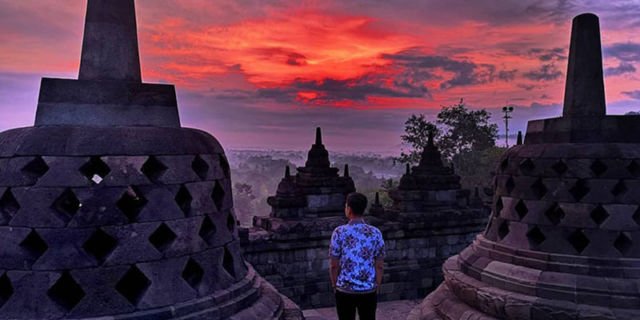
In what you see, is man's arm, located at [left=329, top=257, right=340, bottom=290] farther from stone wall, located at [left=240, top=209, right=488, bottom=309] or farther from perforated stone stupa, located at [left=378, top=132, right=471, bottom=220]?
perforated stone stupa, located at [left=378, top=132, right=471, bottom=220]

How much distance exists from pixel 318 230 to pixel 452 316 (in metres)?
4.87

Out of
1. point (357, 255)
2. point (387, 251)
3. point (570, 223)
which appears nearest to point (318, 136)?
point (387, 251)

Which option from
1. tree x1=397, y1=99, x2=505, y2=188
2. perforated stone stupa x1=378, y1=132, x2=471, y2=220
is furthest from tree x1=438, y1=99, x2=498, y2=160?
perforated stone stupa x1=378, y1=132, x2=471, y2=220

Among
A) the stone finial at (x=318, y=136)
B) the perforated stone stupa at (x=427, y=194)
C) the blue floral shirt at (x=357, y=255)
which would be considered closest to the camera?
the blue floral shirt at (x=357, y=255)

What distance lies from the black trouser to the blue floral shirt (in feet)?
0.23

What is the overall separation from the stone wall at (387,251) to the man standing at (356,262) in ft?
19.6

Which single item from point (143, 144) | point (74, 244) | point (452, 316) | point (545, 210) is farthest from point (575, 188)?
point (74, 244)

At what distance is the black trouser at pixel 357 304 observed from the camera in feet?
14.8

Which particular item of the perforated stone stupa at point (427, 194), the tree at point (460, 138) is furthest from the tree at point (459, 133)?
the perforated stone stupa at point (427, 194)

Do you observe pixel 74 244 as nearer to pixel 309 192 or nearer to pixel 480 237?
pixel 480 237

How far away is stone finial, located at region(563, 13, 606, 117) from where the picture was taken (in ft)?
21.3

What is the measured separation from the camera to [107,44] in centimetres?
458

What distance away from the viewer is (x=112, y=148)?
13.0 feet

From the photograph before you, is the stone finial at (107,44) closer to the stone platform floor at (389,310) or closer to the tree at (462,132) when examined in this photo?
the stone platform floor at (389,310)
